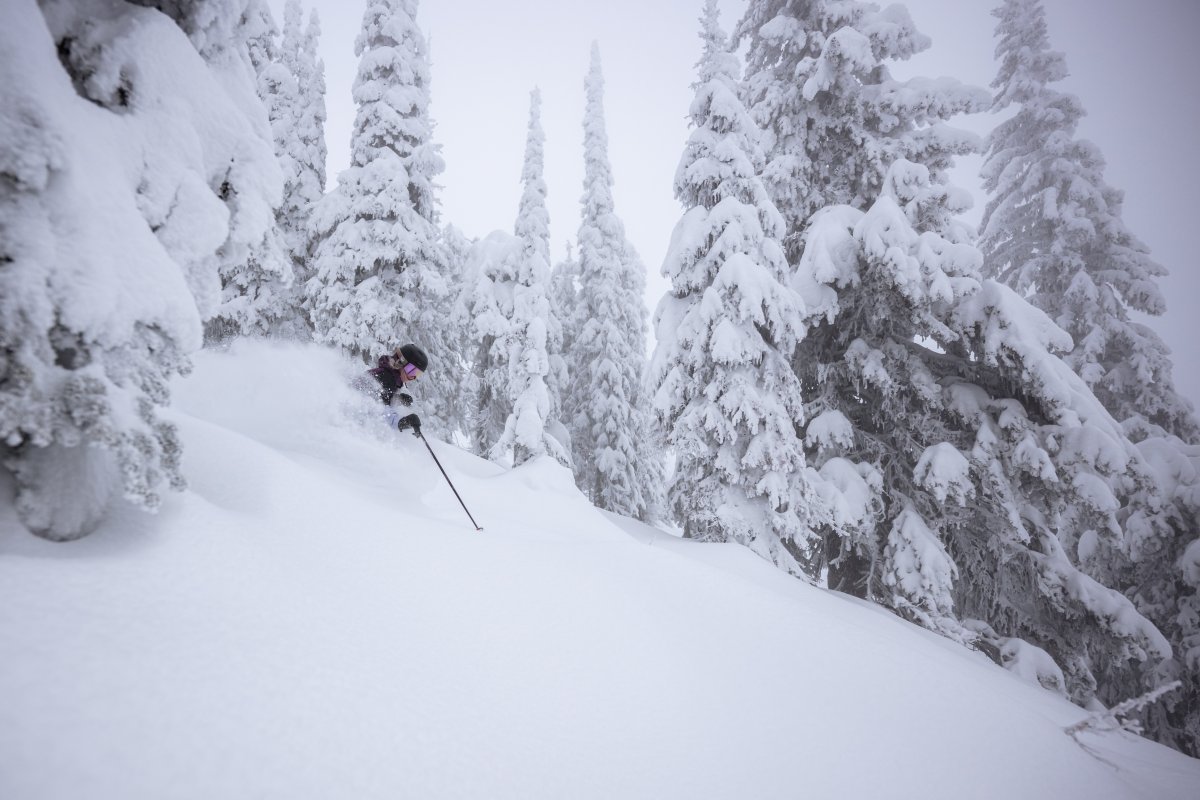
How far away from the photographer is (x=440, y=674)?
2.43 m

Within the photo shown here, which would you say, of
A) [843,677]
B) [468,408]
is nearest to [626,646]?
[843,677]

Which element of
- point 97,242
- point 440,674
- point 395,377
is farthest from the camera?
point 395,377

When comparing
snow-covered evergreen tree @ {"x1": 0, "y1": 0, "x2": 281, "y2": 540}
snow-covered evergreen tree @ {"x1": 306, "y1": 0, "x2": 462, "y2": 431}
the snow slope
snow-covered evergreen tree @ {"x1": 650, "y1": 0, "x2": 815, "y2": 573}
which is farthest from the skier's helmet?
snow-covered evergreen tree @ {"x1": 306, "y1": 0, "x2": 462, "y2": 431}

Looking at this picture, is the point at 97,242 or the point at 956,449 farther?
the point at 956,449

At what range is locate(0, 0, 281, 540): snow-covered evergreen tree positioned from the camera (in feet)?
6.26

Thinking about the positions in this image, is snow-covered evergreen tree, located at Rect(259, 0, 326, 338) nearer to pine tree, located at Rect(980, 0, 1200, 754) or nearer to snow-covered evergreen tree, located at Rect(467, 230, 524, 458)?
→ snow-covered evergreen tree, located at Rect(467, 230, 524, 458)

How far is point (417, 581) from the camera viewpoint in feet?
10.4

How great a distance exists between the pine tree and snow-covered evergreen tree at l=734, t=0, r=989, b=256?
6.16 m

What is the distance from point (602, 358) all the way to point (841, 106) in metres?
13.2

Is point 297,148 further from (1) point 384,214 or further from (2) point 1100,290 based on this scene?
(2) point 1100,290

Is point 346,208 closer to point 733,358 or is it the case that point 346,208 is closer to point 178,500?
point 733,358

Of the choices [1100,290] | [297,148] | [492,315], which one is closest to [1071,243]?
[1100,290]

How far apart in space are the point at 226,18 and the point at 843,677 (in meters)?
6.19

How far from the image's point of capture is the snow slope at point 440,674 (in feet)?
5.15
